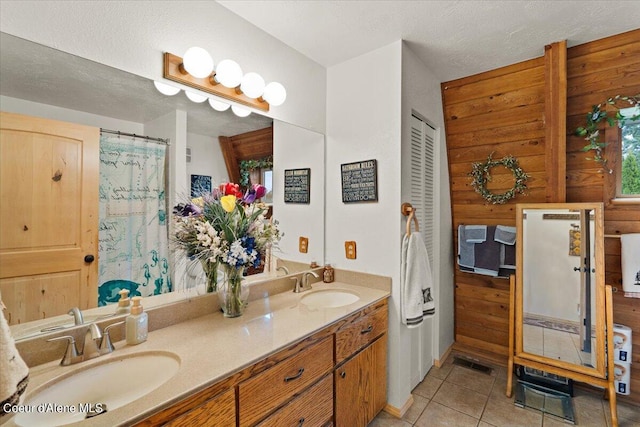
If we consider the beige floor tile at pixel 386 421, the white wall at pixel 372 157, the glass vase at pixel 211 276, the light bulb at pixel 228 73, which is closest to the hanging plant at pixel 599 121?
the white wall at pixel 372 157

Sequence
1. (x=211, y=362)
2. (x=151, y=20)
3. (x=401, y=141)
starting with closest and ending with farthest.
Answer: (x=211, y=362)
(x=151, y=20)
(x=401, y=141)

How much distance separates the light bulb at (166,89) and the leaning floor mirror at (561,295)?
244cm

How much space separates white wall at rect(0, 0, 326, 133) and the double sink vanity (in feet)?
3.90

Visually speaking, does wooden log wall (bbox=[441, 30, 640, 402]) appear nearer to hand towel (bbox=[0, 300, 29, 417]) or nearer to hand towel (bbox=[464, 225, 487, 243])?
hand towel (bbox=[464, 225, 487, 243])

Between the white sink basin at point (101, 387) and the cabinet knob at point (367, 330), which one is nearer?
the white sink basin at point (101, 387)

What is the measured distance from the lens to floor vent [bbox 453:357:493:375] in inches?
95.6

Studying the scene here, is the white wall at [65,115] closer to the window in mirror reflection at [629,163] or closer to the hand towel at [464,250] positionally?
the hand towel at [464,250]

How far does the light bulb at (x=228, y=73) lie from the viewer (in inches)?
59.9

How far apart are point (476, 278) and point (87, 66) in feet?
10.2

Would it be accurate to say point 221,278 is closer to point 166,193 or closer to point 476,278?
point 166,193

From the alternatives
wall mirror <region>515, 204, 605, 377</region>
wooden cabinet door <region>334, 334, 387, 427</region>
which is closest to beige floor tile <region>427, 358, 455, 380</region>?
wall mirror <region>515, 204, 605, 377</region>

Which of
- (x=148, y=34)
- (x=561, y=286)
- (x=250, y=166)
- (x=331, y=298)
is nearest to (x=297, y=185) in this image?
(x=250, y=166)

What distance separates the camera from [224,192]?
150cm

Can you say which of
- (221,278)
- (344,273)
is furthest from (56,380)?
(344,273)
